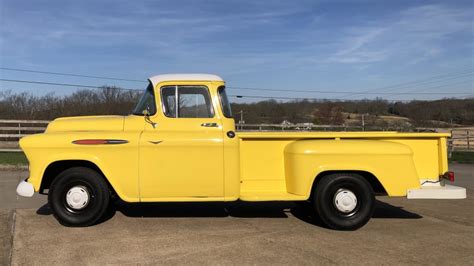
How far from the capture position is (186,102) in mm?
6828

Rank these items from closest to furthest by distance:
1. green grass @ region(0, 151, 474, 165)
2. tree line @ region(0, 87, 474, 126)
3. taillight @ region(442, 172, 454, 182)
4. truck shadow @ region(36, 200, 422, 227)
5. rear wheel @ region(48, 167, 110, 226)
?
rear wheel @ region(48, 167, 110, 226), taillight @ region(442, 172, 454, 182), truck shadow @ region(36, 200, 422, 227), green grass @ region(0, 151, 474, 165), tree line @ region(0, 87, 474, 126)

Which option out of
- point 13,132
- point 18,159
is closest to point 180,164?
point 18,159

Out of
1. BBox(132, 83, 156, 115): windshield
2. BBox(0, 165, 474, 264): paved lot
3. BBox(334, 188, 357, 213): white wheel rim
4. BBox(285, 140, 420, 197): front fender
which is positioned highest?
BBox(132, 83, 156, 115): windshield

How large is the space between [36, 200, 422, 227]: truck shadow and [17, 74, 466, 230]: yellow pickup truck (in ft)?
2.09

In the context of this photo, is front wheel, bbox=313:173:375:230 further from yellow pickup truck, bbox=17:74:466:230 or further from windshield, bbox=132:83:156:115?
windshield, bbox=132:83:156:115

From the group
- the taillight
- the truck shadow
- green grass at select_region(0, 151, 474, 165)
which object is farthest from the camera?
green grass at select_region(0, 151, 474, 165)

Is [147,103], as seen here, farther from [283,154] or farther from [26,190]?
[283,154]

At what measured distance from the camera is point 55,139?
643cm

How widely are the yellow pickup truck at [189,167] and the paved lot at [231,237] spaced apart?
16.9 inches

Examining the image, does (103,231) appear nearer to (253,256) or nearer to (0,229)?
(0,229)

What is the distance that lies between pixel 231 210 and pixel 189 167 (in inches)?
69.6

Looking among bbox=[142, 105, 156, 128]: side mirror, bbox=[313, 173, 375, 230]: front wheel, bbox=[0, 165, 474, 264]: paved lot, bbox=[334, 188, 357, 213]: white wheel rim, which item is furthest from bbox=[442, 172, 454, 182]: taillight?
bbox=[142, 105, 156, 128]: side mirror

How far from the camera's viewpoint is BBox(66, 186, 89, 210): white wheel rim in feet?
21.3

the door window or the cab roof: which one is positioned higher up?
the cab roof
